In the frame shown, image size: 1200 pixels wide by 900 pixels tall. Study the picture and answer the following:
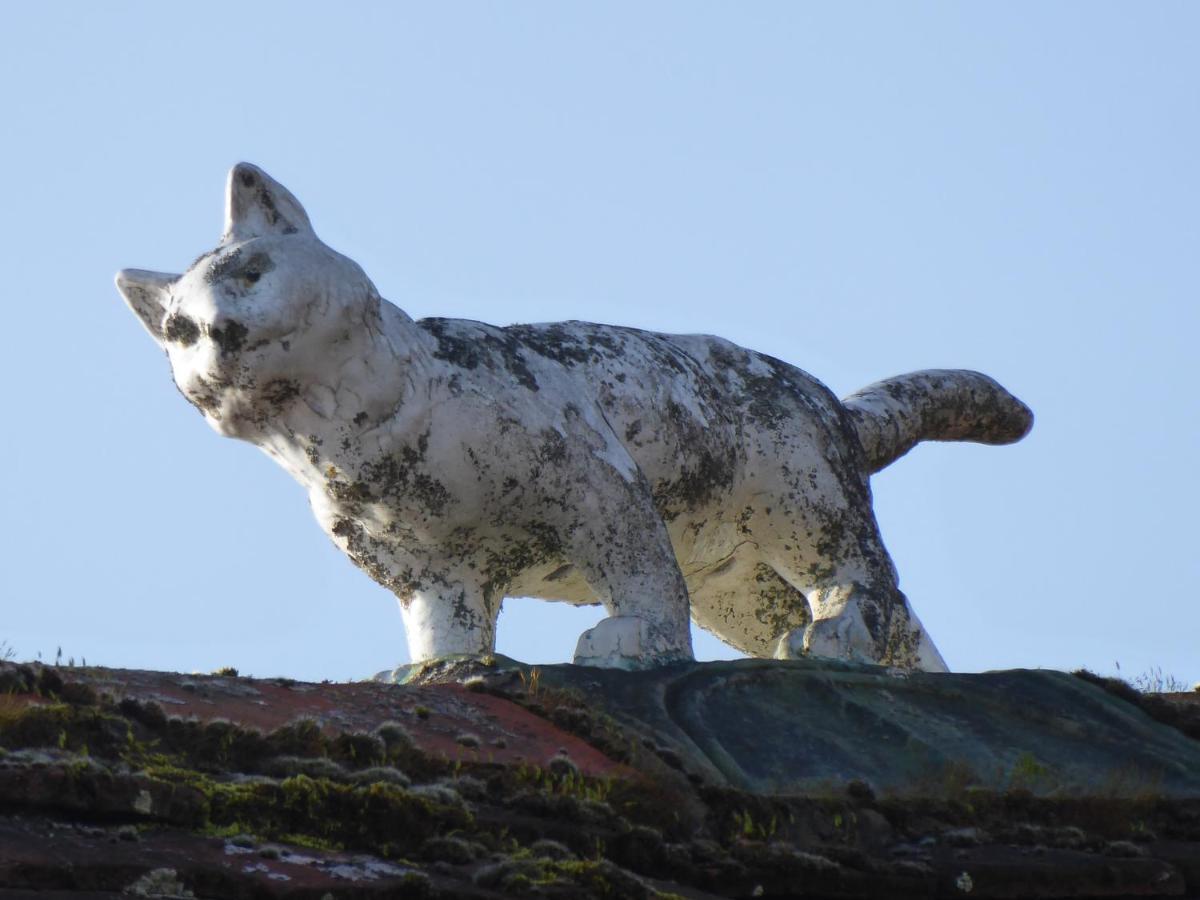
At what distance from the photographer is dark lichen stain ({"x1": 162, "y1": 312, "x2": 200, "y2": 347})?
282 inches

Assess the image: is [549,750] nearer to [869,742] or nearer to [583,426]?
[869,742]

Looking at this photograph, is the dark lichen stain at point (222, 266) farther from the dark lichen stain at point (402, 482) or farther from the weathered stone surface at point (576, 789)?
the weathered stone surface at point (576, 789)

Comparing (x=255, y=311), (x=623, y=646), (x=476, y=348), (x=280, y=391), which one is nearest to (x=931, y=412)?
(x=476, y=348)

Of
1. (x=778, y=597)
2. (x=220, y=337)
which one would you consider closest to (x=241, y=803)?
(x=220, y=337)

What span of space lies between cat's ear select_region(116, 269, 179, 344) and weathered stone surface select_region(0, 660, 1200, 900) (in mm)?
1586

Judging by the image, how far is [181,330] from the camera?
7211 mm

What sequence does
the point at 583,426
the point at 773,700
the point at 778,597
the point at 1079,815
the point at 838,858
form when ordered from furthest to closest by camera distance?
the point at 778,597 < the point at 583,426 < the point at 773,700 < the point at 1079,815 < the point at 838,858

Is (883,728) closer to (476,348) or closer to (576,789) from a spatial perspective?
(576,789)

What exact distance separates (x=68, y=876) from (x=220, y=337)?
2.97 meters

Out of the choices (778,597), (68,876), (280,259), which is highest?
(280,259)

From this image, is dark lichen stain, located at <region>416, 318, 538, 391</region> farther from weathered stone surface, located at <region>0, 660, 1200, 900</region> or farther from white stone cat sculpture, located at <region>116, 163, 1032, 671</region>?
weathered stone surface, located at <region>0, 660, 1200, 900</region>

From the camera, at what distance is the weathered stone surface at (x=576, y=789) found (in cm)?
479

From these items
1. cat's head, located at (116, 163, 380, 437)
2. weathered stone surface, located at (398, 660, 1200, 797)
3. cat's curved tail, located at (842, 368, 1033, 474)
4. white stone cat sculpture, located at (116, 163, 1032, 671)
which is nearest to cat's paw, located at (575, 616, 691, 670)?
white stone cat sculpture, located at (116, 163, 1032, 671)

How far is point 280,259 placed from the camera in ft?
23.5
